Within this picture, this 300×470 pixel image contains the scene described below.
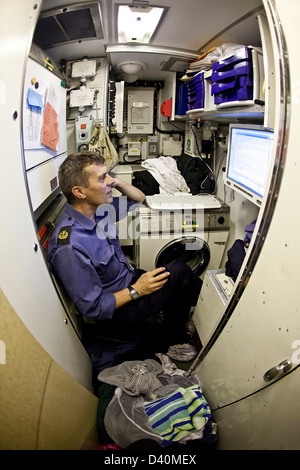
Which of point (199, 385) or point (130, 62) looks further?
point (130, 62)

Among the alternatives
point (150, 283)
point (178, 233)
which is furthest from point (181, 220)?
point (150, 283)

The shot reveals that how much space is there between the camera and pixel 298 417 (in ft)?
2.35

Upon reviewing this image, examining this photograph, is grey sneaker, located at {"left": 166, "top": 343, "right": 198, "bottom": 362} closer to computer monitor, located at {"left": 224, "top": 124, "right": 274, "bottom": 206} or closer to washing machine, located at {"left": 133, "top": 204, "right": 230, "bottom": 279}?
washing machine, located at {"left": 133, "top": 204, "right": 230, "bottom": 279}

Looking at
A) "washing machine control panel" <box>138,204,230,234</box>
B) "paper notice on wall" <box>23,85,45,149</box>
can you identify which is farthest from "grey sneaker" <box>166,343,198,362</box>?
"paper notice on wall" <box>23,85,45,149</box>

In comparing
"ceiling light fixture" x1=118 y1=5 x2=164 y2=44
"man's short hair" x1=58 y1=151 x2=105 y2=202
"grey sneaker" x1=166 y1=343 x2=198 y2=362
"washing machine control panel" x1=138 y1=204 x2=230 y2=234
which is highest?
"ceiling light fixture" x1=118 y1=5 x2=164 y2=44

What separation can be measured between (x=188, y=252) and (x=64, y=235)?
4.80ft

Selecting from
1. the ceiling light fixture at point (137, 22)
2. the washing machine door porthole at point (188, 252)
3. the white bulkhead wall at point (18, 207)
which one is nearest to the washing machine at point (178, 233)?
the washing machine door porthole at point (188, 252)

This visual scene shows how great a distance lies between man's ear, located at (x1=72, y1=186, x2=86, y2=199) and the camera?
1.49m

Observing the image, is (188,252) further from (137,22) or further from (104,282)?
(137,22)

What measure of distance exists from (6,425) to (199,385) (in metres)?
1.01

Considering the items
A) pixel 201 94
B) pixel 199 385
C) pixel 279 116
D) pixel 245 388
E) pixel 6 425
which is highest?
pixel 201 94

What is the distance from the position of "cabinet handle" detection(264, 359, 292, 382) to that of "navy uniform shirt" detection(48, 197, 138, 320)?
87 centimetres
